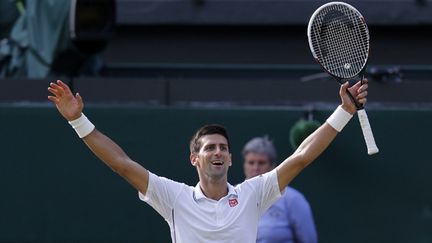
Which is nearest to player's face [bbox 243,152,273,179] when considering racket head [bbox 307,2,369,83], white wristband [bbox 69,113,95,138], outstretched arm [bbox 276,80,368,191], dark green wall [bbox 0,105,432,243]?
dark green wall [bbox 0,105,432,243]

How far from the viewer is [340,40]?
20.9ft

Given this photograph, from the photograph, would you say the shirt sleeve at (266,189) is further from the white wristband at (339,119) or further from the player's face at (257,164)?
the player's face at (257,164)

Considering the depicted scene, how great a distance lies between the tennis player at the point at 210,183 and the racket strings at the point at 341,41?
0.31 m

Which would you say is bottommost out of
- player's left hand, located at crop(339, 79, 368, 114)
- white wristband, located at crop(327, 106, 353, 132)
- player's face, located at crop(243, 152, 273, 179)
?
white wristband, located at crop(327, 106, 353, 132)

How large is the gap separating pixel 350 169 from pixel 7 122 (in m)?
2.61

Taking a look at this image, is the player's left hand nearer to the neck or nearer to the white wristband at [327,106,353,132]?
the white wristband at [327,106,353,132]

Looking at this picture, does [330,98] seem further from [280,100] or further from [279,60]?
[279,60]

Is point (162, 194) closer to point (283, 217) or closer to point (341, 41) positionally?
point (341, 41)

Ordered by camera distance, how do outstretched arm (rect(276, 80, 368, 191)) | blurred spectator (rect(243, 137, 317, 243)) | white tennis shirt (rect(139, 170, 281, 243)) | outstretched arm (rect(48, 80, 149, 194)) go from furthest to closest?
blurred spectator (rect(243, 137, 317, 243)) → outstretched arm (rect(276, 80, 368, 191)) → outstretched arm (rect(48, 80, 149, 194)) → white tennis shirt (rect(139, 170, 281, 243))

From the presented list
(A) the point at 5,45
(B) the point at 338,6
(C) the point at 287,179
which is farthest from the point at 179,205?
(A) the point at 5,45

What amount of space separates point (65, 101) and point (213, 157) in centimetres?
76

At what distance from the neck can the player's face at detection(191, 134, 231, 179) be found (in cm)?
4

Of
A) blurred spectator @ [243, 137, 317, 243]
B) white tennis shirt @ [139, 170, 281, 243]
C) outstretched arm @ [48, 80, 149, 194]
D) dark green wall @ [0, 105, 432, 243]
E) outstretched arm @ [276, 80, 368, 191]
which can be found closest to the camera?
white tennis shirt @ [139, 170, 281, 243]

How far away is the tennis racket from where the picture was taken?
20.3 feet
